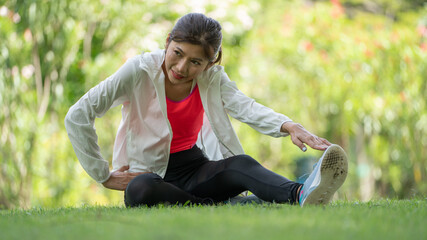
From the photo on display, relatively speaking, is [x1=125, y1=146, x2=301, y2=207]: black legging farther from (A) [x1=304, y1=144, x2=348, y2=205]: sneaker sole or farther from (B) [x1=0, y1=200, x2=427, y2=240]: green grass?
(B) [x1=0, y1=200, x2=427, y2=240]: green grass

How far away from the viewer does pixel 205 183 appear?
2.84 meters

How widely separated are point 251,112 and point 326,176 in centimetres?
67

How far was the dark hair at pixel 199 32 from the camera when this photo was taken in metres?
2.77

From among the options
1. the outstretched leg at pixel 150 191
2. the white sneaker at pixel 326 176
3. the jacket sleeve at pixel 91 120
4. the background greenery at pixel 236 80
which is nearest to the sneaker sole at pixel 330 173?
the white sneaker at pixel 326 176

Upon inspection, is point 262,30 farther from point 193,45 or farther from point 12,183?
point 193,45

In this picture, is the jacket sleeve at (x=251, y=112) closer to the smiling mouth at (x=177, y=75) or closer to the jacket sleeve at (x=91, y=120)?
the smiling mouth at (x=177, y=75)

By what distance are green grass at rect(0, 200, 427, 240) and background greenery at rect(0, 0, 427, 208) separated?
7.56ft

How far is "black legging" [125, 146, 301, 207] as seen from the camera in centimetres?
258

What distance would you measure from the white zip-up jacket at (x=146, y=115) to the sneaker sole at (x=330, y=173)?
387 millimetres

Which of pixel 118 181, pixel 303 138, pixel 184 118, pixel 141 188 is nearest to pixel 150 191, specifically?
pixel 141 188

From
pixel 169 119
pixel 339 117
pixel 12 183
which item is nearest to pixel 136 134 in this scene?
pixel 169 119

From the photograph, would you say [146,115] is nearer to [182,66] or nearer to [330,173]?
[182,66]

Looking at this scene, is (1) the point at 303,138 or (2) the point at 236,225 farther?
(1) the point at 303,138

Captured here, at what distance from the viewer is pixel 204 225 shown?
174cm
